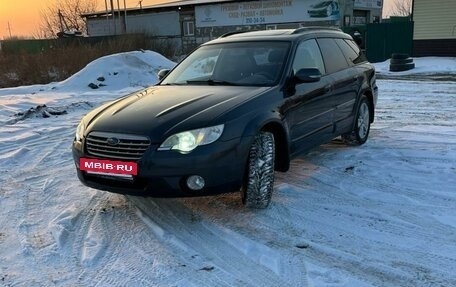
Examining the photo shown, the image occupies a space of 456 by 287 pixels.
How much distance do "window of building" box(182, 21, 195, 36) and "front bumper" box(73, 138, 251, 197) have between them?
133 ft

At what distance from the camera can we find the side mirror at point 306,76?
5230 mm

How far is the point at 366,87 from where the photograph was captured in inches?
286

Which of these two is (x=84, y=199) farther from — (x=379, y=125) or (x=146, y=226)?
(x=379, y=125)

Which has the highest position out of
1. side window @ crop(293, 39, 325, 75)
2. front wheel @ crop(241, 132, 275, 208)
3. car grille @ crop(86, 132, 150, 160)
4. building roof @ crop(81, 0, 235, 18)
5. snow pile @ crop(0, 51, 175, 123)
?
building roof @ crop(81, 0, 235, 18)

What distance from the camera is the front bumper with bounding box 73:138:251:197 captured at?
13.7ft

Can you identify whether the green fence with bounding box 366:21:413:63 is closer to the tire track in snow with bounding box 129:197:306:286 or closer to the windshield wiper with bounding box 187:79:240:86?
the windshield wiper with bounding box 187:79:240:86

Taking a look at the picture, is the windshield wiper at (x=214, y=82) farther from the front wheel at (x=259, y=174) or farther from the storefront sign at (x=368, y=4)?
the storefront sign at (x=368, y=4)

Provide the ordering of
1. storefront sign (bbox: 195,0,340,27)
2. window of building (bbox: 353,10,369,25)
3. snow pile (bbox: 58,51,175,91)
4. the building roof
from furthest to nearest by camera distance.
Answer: the building roof
window of building (bbox: 353,10,369,25)
storefront sign (bbox: 195,0,340,27)
snow pile (bbox: 58,51,175,91)

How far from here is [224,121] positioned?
4.32 metres

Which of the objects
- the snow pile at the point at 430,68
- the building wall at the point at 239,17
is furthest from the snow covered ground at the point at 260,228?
the building wall at the point at 239,17

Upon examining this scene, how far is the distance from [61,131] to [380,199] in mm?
6348

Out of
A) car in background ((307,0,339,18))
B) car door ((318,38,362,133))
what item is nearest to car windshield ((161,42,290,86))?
car door ((318,38,362,133))

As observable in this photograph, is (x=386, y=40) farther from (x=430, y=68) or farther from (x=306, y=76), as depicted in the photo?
(x=306, y=76)

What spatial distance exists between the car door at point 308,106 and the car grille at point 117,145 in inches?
63.6
